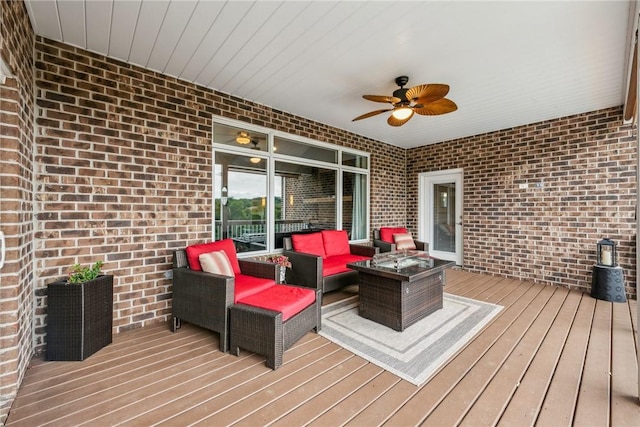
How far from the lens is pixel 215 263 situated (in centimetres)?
264

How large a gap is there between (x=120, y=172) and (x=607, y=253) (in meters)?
6.19

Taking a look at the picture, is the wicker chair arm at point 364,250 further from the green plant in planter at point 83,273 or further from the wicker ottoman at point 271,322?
the green plant in planter at point 83,273

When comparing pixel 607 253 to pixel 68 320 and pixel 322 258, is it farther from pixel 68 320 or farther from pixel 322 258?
pixel 68 320

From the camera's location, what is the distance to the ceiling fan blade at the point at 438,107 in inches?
114

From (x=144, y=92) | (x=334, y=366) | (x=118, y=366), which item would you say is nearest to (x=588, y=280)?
(x=334, y=366)

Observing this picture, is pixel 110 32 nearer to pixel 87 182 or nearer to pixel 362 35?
pixel 87 182

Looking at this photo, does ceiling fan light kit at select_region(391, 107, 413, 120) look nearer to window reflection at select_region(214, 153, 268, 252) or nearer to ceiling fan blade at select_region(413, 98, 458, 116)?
ceiling fan blade at select_region(413, 98, 458, 116)

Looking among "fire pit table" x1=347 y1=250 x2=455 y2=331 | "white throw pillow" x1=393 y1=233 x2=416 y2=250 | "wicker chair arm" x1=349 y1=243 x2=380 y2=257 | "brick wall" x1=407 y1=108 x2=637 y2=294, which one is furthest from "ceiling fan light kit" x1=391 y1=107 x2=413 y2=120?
"brick wall" x1=407 y1=108 x2=637 y2=294

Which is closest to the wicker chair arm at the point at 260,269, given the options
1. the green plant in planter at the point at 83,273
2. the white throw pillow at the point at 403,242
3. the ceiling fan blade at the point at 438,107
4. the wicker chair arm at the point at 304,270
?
the wicker chair arm at the point at 304,270

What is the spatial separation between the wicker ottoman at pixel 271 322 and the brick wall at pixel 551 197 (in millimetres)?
4145

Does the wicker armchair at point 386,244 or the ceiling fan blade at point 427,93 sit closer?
the ceiling fan blade at point 427,93

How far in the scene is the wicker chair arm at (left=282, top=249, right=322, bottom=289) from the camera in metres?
3.38

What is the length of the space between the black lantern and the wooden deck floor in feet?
5.52

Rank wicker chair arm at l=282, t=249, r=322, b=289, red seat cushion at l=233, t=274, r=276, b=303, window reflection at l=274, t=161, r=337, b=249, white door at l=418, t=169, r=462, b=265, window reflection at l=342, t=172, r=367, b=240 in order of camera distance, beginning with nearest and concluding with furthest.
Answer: red seat cushion at l=233, t=274, r=276, b=303
wicker chair arm at l=282, t=249, r=322, b=289
window reflection at l=274, t=161, r=337, b=249
window reflection at l=342, t=172, r=367, b=240
white door at l=418, t=169, r=462, b=265
